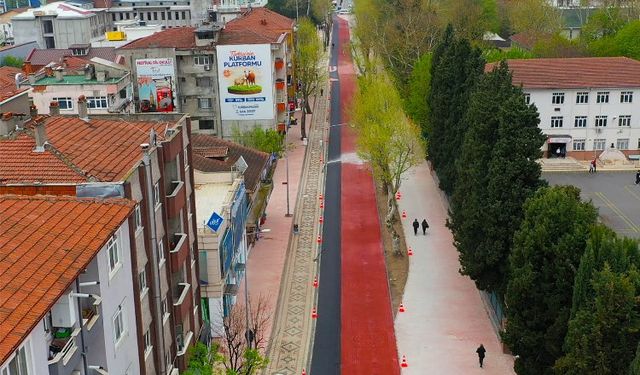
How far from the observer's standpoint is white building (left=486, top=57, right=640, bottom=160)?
67500mm

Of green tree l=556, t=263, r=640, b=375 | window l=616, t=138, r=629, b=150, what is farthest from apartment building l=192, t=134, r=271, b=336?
window l=616, t=138, r=629, b=150

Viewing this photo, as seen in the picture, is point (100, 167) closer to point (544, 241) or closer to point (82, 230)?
point (82, 230)

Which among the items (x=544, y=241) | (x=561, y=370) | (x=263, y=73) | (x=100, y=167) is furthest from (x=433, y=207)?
(x=100, y=167)

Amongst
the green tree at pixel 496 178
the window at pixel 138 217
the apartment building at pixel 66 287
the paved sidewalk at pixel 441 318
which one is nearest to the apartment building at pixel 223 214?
the paved sidewalk at pixel 441 318

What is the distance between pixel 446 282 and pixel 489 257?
7648 mm

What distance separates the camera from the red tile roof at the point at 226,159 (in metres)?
46.2

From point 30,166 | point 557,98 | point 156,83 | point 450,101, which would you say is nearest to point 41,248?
point 30,166

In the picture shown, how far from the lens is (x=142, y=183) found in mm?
24438

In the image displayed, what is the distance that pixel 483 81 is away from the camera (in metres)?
42.6

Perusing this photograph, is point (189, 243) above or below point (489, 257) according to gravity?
above

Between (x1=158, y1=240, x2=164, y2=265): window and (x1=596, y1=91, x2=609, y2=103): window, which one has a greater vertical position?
(x1=158, y1=240, x2=164, y2=265): window

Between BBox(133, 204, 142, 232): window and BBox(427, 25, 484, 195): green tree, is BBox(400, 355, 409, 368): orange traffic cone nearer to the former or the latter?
BBox(133, 204, 142, 232): window

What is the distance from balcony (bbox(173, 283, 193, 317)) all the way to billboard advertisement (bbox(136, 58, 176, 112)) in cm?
3723

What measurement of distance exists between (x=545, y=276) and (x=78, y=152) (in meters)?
17.4
